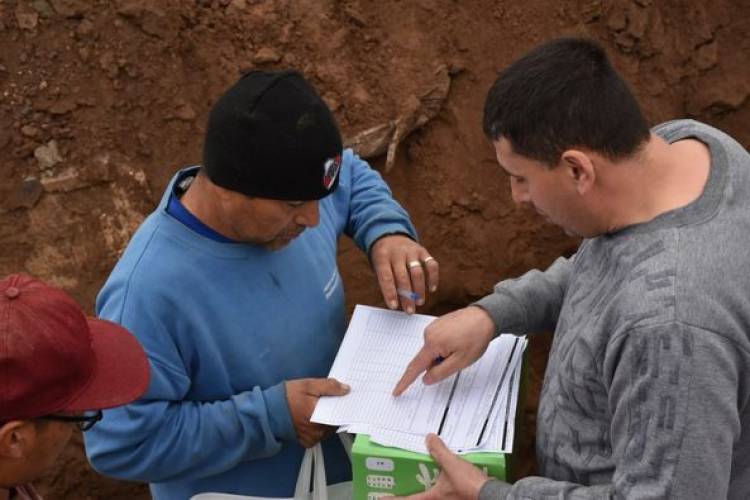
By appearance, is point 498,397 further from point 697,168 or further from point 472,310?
point 697,168

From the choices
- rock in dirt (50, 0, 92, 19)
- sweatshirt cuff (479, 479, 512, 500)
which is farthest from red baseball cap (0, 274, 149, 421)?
rock in dirt (50, 0, 92, 19)

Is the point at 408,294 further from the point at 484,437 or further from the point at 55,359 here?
the point at 55,359

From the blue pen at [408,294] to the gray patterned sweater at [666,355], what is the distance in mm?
659

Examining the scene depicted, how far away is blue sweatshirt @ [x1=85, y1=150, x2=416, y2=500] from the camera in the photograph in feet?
7.02

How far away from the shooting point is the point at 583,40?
185 centimetres

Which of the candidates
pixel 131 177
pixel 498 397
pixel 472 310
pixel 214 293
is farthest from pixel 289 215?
pixel 131 177

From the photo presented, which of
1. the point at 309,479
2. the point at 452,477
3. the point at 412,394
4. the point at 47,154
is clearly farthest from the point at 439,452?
the point at 47,154

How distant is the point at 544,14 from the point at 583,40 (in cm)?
263

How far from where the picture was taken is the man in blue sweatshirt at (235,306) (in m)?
2.09

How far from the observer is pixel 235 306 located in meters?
2.24

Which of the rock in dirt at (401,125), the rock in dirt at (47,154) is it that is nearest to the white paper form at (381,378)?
the rock in dirt at (401,125)

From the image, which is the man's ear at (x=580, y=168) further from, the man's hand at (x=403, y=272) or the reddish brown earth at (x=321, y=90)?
the reddish brown earth at (x=321, y=90)

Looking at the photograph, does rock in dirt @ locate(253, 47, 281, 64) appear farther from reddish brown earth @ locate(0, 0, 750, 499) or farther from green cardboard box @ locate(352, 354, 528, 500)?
green cardboard box @ locate(352, 354, 528, 500)

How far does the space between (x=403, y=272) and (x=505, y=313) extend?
35 centimetres
